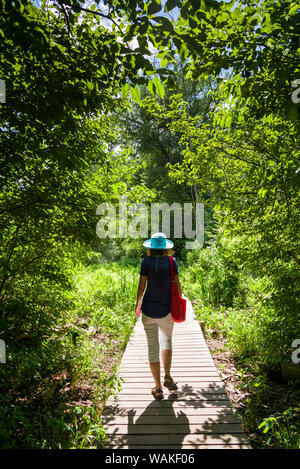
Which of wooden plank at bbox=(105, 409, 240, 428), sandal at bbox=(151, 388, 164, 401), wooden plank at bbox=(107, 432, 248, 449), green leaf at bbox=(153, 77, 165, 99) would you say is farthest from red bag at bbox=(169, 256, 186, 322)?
green leaf at bbox=(153, 77, 165, 99)

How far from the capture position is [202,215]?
43.7 feet

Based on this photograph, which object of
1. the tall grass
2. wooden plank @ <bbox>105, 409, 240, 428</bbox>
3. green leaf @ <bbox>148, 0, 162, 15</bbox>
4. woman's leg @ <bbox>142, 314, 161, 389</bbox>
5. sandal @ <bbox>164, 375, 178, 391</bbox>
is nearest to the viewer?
green leaf @ <bbox>148, 0, 162, 15</bbox>

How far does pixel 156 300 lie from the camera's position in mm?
3066

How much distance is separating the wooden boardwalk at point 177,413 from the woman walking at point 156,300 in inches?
10.2

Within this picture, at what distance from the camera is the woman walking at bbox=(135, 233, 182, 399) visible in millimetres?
3051

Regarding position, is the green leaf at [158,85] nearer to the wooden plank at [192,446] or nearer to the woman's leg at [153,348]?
the woman's leg at [153,348]

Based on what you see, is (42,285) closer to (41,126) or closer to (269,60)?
(41,126)

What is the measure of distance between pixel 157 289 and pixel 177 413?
1379mm

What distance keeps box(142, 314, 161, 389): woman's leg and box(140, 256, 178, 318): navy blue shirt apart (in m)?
0.11

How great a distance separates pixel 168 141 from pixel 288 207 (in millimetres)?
18259

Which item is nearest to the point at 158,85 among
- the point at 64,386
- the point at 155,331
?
the point at 155,331

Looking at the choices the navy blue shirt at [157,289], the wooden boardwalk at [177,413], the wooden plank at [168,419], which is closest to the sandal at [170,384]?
the wooden boardwalk at [177,413]

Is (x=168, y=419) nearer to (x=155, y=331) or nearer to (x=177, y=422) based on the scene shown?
(x=177, y=422)

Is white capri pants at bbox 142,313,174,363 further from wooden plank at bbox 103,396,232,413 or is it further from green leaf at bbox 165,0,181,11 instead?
green leaf at bbox 165,0,181,11
